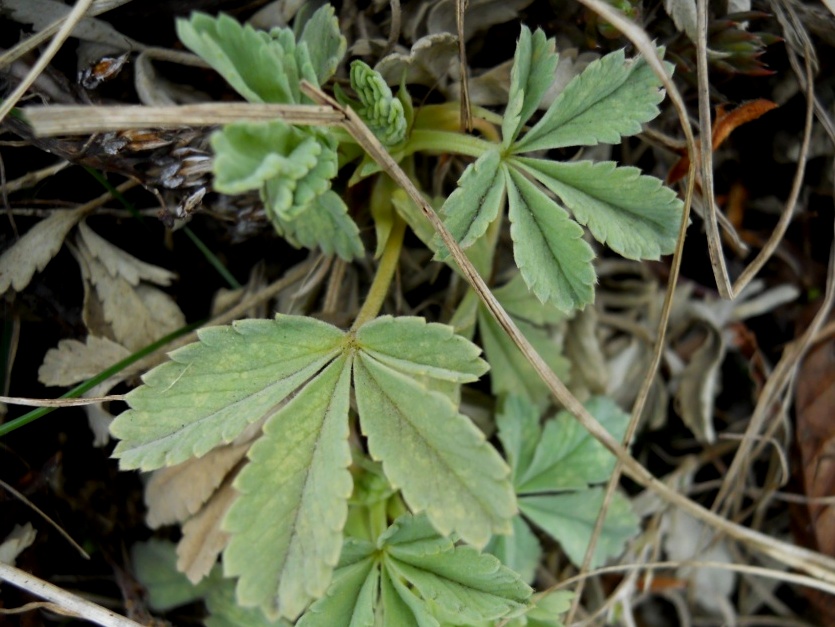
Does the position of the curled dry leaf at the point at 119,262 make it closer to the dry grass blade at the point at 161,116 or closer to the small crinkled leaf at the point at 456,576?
the dry grass blade at the point at 161,116

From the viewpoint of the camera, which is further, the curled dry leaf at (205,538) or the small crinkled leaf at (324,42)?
the curled dry leaf at (205,538)

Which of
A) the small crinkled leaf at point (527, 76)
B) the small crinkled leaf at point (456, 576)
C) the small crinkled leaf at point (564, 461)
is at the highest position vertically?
the small crinkled leaf at point (527, 76)

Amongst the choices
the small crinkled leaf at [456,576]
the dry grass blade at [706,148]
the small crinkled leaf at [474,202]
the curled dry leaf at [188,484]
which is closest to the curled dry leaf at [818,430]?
the dry grass blade at [706,148]

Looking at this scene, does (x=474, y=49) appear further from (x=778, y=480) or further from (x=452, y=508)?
(x=778, y=480)

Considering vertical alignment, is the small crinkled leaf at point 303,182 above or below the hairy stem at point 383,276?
above

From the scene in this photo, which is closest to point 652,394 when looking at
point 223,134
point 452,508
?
point 452,508

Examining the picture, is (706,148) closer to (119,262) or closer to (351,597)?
(351,597)

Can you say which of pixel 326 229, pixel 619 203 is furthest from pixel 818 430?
pixel 326 229
